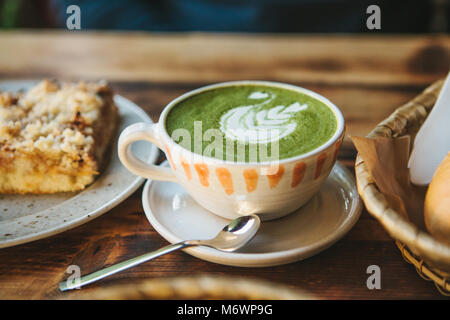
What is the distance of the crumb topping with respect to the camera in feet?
3.10

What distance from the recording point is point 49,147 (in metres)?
0.94

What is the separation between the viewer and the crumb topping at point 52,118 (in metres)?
0.94

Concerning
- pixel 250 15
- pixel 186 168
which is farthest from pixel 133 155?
pixel 250 15

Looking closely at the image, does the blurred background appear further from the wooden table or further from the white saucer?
the white saucer

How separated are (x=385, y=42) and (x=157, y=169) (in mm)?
1143

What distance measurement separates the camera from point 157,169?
0.85 meters

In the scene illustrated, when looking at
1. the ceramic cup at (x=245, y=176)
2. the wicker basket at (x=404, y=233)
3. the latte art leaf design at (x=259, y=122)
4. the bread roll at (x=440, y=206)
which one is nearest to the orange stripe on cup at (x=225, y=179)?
the ceramic cup at (x=245, y=176)

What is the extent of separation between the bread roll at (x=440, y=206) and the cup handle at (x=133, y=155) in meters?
0.47

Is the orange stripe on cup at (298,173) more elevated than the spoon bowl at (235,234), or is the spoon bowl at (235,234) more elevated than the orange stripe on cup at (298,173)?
the orange stripe on cup at (298,173)

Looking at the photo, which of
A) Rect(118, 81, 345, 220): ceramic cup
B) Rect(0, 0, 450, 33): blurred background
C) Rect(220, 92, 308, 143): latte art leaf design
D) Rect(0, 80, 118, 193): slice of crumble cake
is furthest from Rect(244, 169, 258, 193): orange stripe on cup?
Rect(0, 0, 450, 33): blurred background

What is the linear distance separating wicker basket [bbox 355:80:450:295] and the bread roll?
0.05m

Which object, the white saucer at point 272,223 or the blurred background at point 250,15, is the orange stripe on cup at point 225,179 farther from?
the blurred background at point 250,15

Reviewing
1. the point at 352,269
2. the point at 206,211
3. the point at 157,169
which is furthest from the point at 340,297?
the point at 157,169

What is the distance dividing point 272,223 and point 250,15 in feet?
5.50
